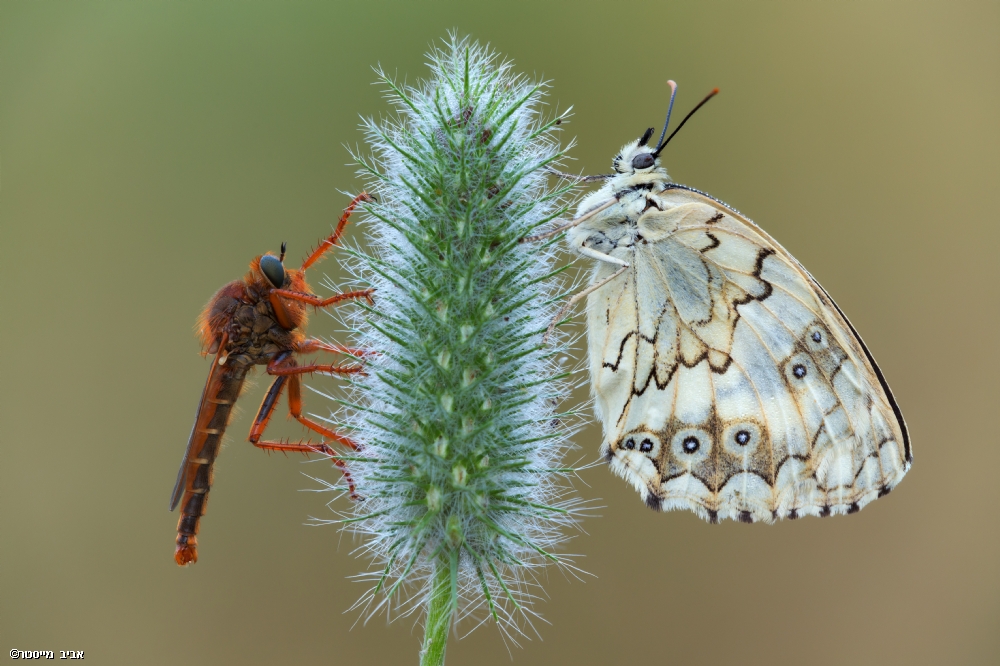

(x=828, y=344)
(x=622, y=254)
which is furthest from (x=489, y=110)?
(x=828, y=344)

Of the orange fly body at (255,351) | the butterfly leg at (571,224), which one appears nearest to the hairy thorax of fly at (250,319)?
the orange fly body at (255,351)

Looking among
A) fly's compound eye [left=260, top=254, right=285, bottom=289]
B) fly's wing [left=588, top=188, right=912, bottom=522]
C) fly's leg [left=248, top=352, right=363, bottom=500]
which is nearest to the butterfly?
fly's wing [left=588, top=188, right=912, bottom=522]

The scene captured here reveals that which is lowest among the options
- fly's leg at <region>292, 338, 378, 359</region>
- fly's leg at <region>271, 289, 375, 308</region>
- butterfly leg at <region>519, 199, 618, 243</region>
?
fly's leg at <region>292, 338, 378, 359</region>

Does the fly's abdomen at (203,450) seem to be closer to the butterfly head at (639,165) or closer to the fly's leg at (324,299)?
the fly's leg at (324,299)

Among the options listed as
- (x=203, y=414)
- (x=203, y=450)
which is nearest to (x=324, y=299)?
(x=203, y=414)

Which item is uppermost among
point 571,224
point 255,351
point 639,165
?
point 639,165

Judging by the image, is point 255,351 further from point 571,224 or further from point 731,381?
point 731,381

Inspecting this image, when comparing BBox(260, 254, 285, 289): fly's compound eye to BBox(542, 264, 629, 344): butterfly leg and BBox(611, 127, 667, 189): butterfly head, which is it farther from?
BBox(611, 127, 667, 189): butterfly head

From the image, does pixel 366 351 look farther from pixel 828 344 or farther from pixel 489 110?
pixel 828 344
